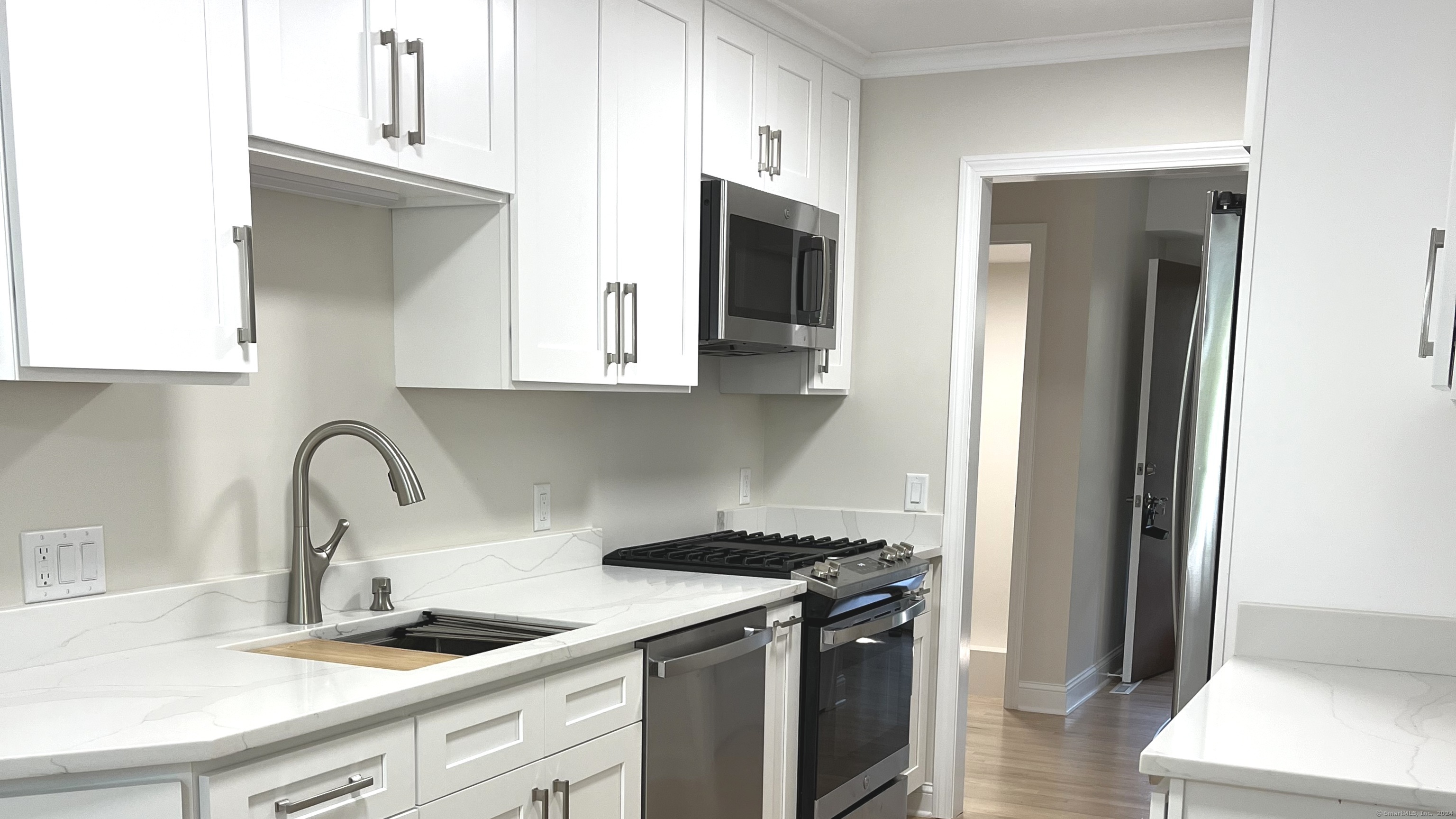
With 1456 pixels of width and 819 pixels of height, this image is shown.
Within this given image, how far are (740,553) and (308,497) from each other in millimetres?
1322

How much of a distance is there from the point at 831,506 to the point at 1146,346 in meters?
2.41

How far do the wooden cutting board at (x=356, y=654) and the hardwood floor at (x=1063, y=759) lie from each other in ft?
8.01

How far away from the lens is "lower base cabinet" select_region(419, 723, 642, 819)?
6.15ft

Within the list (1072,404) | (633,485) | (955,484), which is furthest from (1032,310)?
(633,485)

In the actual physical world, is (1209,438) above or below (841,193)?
below

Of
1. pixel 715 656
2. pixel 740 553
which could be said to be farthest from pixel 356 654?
pixel 740 553

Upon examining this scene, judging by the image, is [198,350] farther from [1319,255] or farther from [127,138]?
[1319,255]

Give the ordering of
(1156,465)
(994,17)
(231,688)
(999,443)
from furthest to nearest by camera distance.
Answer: (1156,465) < (999,443) < (994,17) < (231,688)

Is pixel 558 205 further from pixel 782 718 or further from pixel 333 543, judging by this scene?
pixel 782 718

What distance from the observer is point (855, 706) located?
3.18m

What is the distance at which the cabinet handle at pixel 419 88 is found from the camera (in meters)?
2.09

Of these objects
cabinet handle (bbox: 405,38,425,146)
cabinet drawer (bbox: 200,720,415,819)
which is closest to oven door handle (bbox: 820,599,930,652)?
cabinet drawer (bbox: 200,720,415,819)

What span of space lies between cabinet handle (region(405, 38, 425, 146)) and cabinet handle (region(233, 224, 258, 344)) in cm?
42

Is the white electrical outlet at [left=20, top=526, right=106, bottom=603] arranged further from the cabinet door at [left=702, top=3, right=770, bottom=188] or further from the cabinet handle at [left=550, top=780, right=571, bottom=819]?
the cabinet door at [left=702, top=3, right=770, bottom=188]
